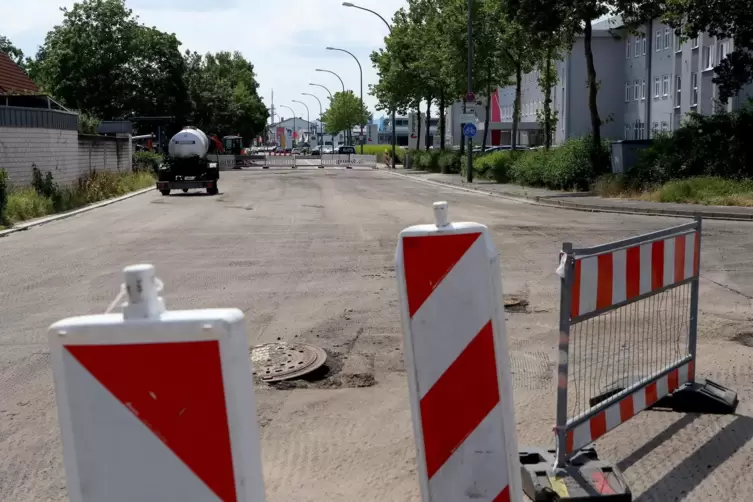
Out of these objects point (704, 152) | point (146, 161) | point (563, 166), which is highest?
point (704, 152)

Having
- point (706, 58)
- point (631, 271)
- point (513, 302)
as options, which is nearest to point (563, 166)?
point (706, 58)

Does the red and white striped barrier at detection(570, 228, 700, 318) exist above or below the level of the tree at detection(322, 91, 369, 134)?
below

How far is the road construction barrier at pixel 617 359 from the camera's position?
449 centimetres

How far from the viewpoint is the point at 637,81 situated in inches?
2424

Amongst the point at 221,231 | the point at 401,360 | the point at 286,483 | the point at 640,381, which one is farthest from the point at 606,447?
the point at 221,231

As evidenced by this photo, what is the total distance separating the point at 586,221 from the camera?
20219 mm

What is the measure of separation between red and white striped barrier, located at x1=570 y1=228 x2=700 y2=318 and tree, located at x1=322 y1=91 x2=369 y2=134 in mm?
112151

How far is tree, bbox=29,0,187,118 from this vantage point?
69250mm

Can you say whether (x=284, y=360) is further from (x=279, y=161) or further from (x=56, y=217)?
(x=279, y=161)

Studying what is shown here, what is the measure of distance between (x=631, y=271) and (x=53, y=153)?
1022 inches

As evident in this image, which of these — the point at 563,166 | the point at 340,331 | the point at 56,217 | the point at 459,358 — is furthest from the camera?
the point at 563,166

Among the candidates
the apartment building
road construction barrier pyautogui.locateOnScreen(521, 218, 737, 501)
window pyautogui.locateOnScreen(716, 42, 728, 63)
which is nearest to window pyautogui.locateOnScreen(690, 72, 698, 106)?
the apartment building

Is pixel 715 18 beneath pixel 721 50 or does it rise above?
beneath

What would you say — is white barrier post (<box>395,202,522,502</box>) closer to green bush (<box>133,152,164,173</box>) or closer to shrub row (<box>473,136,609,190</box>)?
shrub row (<box>473,136,609,190</box>)
